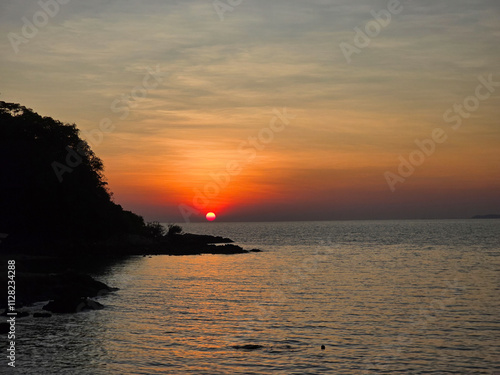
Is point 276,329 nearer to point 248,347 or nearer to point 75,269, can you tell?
point 248,347

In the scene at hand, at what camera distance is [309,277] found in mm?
65500

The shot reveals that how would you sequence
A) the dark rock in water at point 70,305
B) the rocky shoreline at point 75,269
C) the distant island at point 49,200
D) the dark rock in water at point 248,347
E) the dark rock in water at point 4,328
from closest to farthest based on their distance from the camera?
1. the dark rock in water at point 248,347
2. the dark rock in water at point 4,328
3. the dark rock in water at point 70,305
4. the rocky shoreline at point 75,269
5. the distant island at point 49,200

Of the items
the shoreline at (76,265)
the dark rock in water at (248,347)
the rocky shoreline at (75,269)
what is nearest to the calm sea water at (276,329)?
the dark rock in water at (248,347)

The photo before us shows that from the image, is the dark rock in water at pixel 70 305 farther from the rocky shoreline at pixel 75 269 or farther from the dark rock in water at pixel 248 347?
the dark rock in water at pixel 248 347

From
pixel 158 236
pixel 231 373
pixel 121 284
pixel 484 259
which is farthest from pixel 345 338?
pixel 158 236

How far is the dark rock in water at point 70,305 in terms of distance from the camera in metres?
38.8

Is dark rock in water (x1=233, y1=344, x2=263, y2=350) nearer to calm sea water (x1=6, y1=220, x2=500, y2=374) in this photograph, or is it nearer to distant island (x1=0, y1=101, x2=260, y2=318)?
calm sea water (x1=6, y1=220, x2=500, y2=374)

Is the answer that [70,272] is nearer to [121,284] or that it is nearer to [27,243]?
[121,284]

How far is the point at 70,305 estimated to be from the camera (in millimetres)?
39188

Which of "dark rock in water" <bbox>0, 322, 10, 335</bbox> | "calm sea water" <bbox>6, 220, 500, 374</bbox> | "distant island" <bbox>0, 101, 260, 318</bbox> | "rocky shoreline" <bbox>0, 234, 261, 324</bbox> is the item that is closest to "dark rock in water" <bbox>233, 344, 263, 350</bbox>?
"calm sea water" <bbox>6, 220, 500, 374</bbox>

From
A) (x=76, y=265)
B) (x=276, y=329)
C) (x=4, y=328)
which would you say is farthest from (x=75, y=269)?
(x=276, y=329)

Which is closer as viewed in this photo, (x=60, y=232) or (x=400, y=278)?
(x=400, y=278)

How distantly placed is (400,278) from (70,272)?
38.3m

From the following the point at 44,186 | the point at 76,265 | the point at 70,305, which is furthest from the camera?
the point at 44,186
